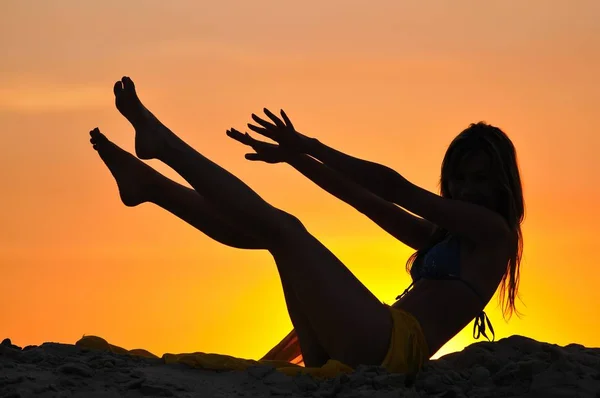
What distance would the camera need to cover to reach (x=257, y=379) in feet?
16.2

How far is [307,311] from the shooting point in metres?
5.17

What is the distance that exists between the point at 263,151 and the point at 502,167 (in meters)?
1.26

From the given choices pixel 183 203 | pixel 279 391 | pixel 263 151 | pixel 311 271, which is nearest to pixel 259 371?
pixel 279 391

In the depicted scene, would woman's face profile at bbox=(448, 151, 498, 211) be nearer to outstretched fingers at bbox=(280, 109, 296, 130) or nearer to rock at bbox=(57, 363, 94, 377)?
outstretched fingers at bbox=(280, 109, 296, 130)

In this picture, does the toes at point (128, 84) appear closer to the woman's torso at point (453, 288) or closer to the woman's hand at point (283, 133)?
the woman's hand at point (283, 133)

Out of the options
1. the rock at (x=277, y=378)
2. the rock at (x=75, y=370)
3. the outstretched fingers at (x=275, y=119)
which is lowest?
the rock at (x=75, y=370)

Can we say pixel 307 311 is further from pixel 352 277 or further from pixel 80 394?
pixel 80 394

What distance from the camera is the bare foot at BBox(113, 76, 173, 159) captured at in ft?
18.1

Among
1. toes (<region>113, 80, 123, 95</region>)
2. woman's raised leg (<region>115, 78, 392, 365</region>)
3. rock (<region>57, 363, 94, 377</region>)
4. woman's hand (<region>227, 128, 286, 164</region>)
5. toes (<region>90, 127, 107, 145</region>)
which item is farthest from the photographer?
toes (<region>90, 127, 107, 145</region>)

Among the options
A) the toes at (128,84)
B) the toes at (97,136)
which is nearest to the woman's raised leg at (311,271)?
the toes at (128,84)

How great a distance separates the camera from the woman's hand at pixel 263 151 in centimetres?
562

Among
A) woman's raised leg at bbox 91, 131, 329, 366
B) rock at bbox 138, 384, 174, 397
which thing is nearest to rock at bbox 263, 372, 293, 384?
rock at bbox 138, 384, 174, 397

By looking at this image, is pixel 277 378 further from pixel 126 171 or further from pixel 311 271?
pixel 126 171

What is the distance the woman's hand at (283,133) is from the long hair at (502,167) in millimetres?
865
